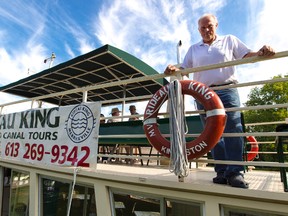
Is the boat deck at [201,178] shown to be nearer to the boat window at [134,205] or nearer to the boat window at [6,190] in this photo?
the boat window at [134,205]

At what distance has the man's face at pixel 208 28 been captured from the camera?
2.43 m

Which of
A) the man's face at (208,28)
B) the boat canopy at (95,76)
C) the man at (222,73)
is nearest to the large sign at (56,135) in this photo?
the man at (222,73)

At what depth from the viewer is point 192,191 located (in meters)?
2.10

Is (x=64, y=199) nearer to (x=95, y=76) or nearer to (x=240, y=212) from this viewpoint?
(x=240, y=212)

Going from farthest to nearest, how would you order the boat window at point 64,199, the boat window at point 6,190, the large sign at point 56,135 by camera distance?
1. the boat window at point 6,190
2. the boat window at point 64,199
3. the large sign at point 56,135

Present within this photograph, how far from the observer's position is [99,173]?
2.86 metres

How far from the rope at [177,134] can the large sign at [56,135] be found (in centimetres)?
123

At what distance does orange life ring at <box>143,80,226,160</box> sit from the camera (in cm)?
196

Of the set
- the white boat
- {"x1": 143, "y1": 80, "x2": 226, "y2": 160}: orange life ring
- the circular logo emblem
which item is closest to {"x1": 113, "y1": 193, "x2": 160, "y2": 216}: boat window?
the white boat

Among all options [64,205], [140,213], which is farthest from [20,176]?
[140,213]

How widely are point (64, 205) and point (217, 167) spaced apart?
101 inches

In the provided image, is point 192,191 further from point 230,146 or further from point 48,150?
point 48,150

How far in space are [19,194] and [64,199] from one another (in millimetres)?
1767

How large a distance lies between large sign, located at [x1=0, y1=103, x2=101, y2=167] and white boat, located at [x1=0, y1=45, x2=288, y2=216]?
1cm
